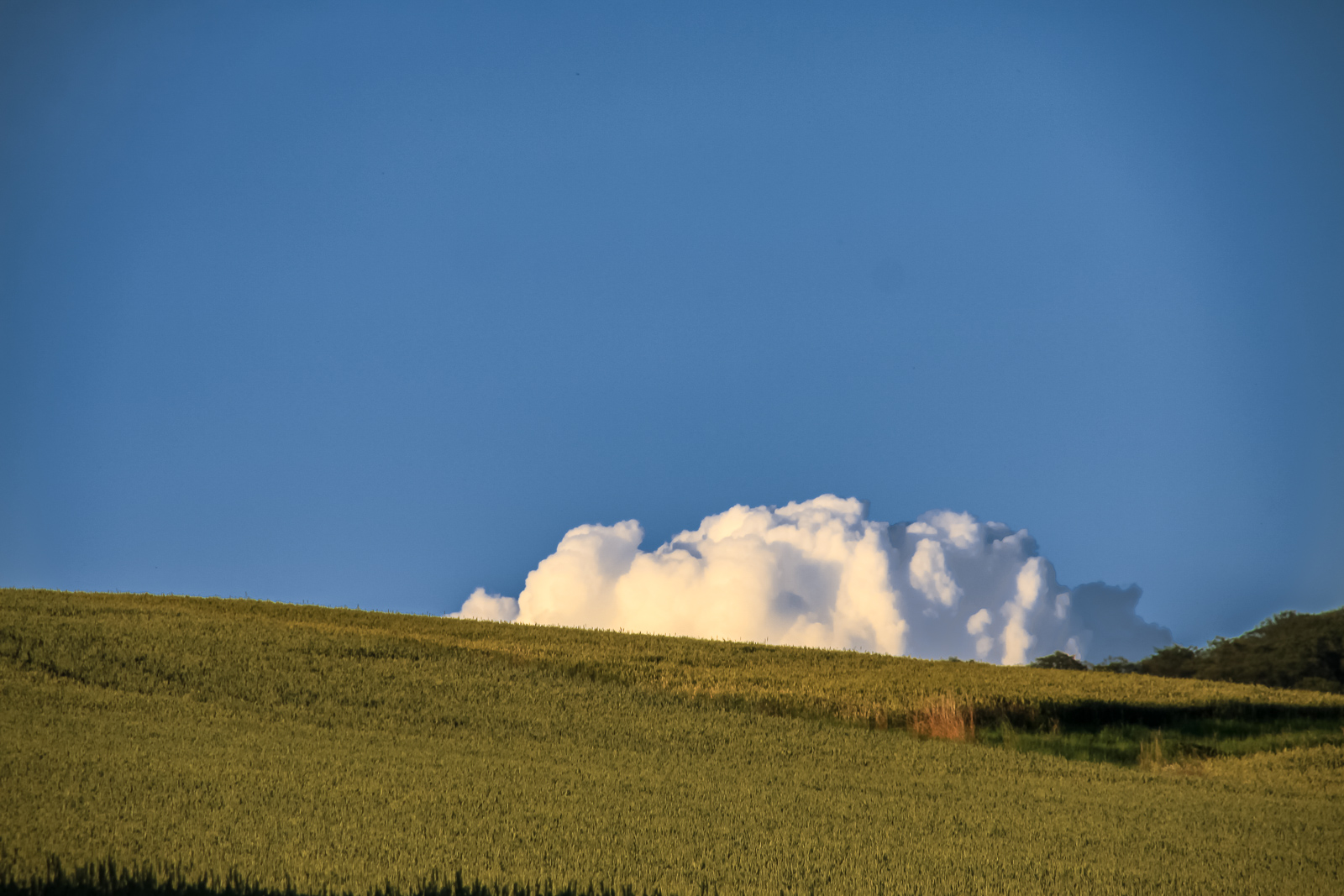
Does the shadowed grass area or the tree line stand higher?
the tree line

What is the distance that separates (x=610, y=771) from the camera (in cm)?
1355

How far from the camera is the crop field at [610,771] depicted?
9180 millimetres

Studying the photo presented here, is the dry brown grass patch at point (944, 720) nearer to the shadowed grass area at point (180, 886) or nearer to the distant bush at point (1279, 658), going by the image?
the shadowed grass area at point (180, 886)

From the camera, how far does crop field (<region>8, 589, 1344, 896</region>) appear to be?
9.18m

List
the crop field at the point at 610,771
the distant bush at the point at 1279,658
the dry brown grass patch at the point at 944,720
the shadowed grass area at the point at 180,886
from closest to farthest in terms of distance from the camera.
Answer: the shadowed grass area at the point at 180,886 → the crop field at the point at 610,771 → the dry brown grass patch at the point at 944,720 → the distant bush at the point at 1279,658

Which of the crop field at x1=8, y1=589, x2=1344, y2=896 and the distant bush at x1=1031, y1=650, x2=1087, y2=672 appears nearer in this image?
the crop field at x1=8, y1=589, x2=1344, y2=896

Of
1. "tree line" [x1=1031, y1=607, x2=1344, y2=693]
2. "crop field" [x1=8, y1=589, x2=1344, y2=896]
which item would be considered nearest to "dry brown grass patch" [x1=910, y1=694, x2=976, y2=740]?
"crop field" [x1=8, y1=589, x2=1344, y2=896]

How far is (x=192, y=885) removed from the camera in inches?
293

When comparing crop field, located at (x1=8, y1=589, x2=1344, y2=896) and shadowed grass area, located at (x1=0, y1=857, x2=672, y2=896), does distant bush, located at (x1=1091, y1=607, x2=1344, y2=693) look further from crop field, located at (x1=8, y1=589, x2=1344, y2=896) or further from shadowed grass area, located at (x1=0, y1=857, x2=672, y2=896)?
shadowed grass area, located at (x1=0, y1=857, x2=672, y2=896)

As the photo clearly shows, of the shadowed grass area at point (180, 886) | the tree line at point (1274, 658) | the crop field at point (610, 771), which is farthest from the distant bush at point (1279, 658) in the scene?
the shadowed grass area at point (180, 886)

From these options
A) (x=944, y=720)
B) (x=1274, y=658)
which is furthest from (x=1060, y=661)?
(x=944, y=720)

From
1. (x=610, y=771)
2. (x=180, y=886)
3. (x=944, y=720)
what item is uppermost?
(x=944, y=720)

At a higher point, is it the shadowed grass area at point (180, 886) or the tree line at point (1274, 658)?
the tree line at point (1274, 658)

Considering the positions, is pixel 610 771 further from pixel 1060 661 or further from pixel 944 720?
pixel 1060 661
